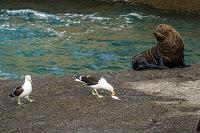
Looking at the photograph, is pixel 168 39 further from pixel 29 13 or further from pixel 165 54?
pixel 29 13

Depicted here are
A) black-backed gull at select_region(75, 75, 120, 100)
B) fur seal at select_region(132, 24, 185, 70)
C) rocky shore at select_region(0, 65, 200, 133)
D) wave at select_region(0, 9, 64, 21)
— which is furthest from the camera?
wave at select_region(0, 9, 64, 21)

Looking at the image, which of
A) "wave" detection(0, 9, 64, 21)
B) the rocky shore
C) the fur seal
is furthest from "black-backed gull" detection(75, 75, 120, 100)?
"wave" detection(0, 9, 64, 21)

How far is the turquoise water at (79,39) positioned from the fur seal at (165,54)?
1391 mm

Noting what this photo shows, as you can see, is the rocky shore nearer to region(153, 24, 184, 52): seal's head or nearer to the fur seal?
the fur seal

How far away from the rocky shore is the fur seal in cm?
192

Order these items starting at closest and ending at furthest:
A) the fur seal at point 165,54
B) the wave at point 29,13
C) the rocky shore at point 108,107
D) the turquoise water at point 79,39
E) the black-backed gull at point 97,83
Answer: the rocky shore at point 108,107
the black-backed gull at point 97,83
the fur seal at point 165,54
the turquoise water at point 79,39
the wave at point 29,13

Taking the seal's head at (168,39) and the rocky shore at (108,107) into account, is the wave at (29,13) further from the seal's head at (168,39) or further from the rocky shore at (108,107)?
the rocky shore at (108,107)

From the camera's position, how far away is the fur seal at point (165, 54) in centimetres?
1548

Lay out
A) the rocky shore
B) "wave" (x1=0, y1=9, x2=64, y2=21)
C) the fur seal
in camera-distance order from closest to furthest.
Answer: the rocky shore < the fur seal < "wave" (x1=0, y1=9, x2=64, y2=21)

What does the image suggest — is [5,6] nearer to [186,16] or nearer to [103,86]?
[186,16]

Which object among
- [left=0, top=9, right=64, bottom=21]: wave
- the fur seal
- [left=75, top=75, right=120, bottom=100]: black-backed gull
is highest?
[left=75, top=75, right=120, bottom=100]: black-backed gull

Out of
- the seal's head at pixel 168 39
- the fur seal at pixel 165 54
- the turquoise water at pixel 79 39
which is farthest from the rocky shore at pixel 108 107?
the turquoise water at pixel 79 39

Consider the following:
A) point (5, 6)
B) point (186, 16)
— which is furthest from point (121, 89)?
point (5, 6)

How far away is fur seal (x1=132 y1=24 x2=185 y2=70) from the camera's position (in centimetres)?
1548
